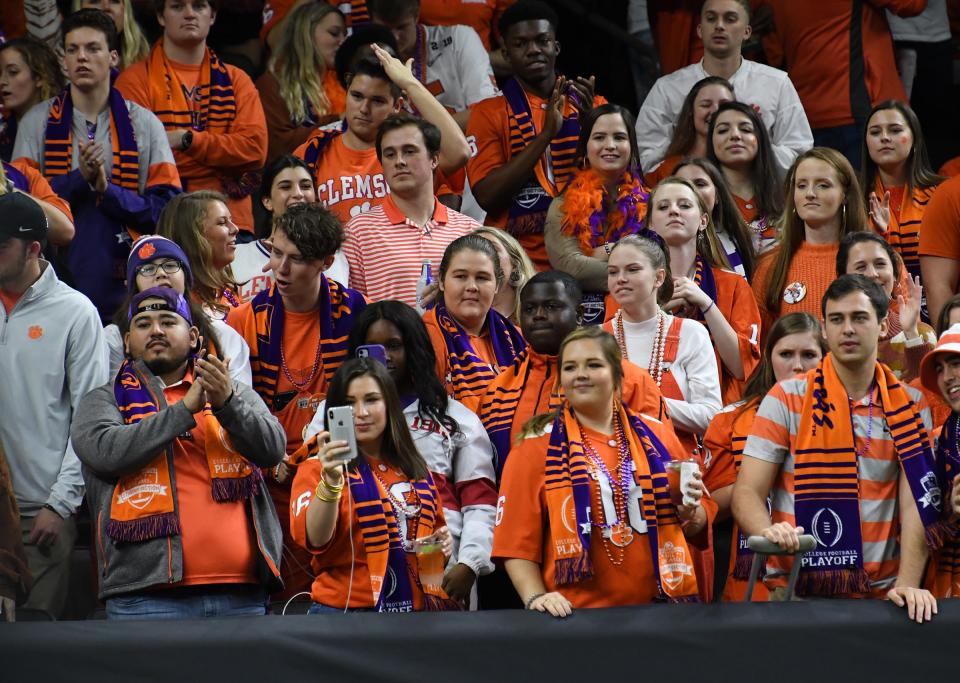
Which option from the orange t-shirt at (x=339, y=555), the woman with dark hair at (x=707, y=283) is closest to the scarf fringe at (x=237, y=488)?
the orange t-shirt at (x=339, y=555)

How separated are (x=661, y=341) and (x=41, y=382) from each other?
247cm

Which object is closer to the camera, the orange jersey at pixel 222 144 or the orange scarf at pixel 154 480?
the orange scarf at pixel 154 480

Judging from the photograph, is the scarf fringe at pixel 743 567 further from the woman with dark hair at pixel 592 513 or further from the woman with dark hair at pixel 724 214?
the woman with dark hair at pixel 724 214

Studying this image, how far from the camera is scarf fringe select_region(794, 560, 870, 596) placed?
547cm

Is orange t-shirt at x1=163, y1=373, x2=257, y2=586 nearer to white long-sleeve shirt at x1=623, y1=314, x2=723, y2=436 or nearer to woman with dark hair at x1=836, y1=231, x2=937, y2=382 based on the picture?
white long-sleeve shirt at x1=623, y1=314, x2=723, y2=436

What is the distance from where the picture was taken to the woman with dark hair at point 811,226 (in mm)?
7523

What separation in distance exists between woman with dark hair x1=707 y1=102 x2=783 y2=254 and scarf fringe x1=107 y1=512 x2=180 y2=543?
380cm

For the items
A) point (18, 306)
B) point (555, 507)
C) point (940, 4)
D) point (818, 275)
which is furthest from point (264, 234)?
point (940, 4)

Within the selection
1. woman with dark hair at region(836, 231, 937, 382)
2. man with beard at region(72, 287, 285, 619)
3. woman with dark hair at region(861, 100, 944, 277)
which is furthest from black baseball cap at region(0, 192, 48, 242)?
woman with dark hair at region(861, 100, 944, 277)

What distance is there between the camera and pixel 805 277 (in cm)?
750

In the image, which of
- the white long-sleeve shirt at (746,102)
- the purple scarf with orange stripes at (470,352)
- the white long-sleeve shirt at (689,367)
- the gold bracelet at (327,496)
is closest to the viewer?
the gold bracelet at (327,496)

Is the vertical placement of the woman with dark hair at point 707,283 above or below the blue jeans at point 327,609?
above

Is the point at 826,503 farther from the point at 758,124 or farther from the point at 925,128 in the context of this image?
the point at 925,128

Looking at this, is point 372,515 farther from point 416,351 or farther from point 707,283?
point 707,283
